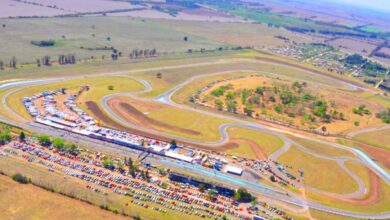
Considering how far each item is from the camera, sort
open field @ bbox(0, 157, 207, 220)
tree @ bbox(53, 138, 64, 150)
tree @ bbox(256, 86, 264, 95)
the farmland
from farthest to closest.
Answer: tree @ bbox(256, 86, 264, 95) < tree @ bbox(53, 138, 64, 150) < the farmland < open field @ bbox(0, 157, 207, 220)

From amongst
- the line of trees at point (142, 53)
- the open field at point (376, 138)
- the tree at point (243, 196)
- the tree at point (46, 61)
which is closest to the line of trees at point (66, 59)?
the tree at point (46, 61)

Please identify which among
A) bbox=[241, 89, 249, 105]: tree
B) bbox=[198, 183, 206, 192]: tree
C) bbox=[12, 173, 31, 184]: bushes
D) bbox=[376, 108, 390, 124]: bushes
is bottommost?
bbox=[198, 183, 206, 192]: tree

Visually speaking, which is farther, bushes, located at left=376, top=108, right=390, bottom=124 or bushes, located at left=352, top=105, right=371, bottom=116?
bushes, located at left=352, top=105, right=371, bottom=116

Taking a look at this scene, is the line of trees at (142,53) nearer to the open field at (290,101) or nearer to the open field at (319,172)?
the open field at (290,101)

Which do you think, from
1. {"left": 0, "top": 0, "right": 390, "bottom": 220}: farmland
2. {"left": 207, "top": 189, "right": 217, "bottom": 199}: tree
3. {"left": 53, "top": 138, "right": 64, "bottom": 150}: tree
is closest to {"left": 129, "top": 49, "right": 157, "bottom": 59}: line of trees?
{"left": 0, "top": 0, "right": 390, "bottom": 220}: farmland

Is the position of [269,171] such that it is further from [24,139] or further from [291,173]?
[24,139]

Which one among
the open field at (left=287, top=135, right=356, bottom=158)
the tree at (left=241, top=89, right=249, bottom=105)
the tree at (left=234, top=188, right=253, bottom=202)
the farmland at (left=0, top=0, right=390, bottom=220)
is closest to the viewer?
the farmland at (left=0, top=0, right=390, bottom=220)

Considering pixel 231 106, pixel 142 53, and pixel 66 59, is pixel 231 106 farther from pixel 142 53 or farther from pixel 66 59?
pixel 142 53

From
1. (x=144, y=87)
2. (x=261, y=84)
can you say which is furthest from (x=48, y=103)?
(x=261, y=84)

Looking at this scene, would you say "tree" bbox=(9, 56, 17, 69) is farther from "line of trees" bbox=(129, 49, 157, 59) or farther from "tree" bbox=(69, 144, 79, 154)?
"tree" bbox=(69, 144, 79, 154)
